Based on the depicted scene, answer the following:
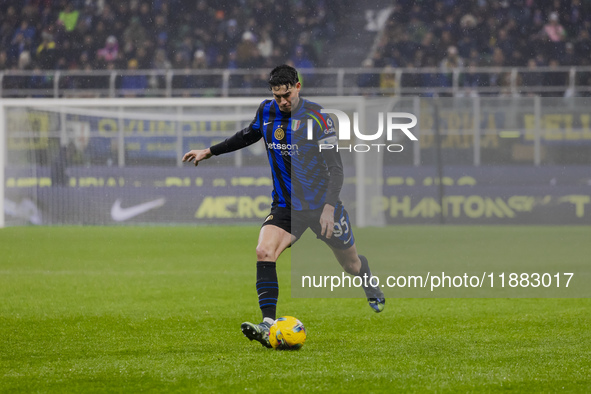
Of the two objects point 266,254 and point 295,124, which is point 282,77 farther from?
point 266,254

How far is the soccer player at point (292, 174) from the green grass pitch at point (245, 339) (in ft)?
1.90

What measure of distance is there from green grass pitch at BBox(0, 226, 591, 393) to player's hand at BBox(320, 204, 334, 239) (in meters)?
0.63

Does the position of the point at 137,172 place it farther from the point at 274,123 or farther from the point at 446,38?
the point at 274,123

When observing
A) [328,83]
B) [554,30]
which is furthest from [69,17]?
[554,30]

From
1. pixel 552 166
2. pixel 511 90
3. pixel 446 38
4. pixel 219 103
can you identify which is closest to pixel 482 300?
pixel 552 166

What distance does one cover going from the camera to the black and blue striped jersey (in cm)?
538

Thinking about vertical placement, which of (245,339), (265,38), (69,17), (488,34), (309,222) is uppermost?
(69,17)

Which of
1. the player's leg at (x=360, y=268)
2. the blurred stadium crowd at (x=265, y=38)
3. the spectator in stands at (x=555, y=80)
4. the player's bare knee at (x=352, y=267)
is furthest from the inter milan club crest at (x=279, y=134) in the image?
the spectator in stands at (x=555, y=80)

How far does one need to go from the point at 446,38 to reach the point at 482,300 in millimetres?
13266

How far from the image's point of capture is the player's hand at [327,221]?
5.32m

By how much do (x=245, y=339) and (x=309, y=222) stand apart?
80 centimetres

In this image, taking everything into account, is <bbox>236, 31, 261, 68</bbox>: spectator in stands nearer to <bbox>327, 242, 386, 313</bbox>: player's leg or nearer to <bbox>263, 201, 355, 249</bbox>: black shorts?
<bbox>327, 242, 386, 313</bbox>: player's leg

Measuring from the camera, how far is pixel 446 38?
1981cm

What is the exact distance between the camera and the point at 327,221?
17.5 feet
